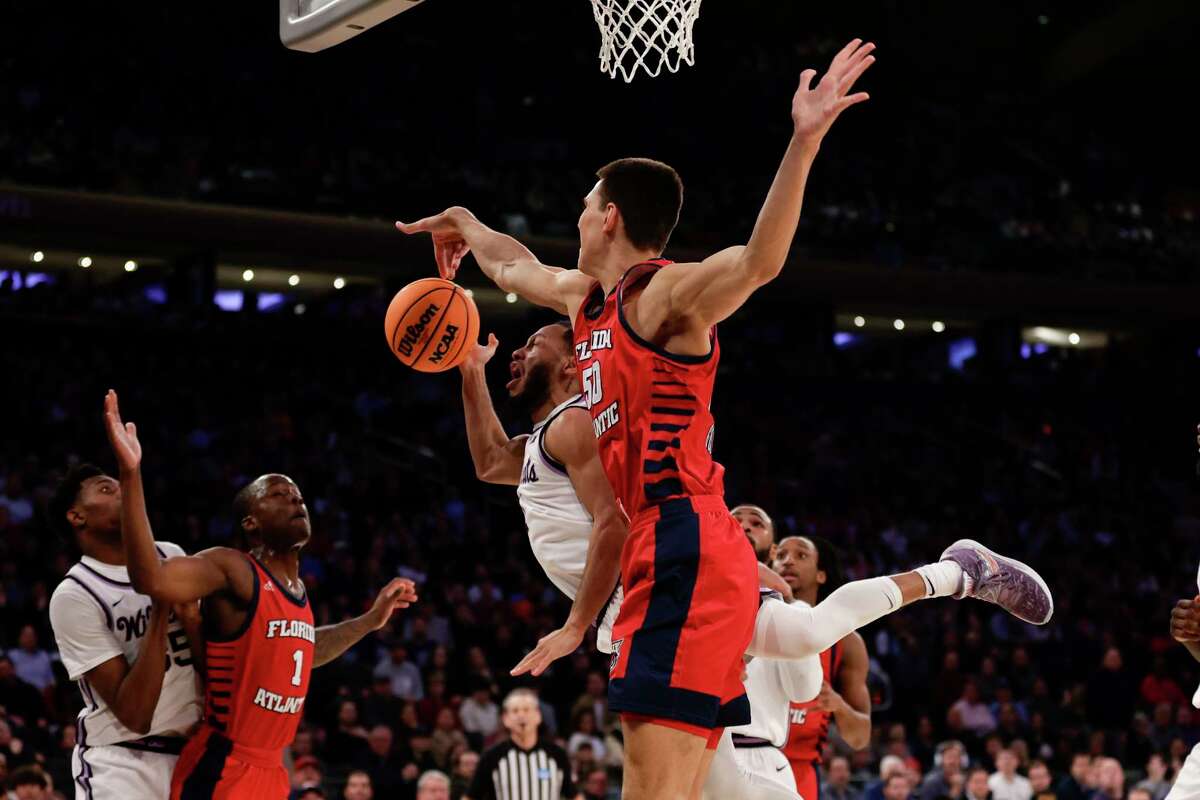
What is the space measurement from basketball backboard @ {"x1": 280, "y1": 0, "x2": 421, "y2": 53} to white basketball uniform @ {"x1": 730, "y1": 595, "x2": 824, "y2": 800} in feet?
8.88

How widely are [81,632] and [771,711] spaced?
101 inches

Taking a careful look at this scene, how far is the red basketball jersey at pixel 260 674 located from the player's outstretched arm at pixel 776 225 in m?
2.09

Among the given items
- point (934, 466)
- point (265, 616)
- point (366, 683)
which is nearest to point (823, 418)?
point (934, 466)

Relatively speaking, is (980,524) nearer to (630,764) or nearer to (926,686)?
(926,686)

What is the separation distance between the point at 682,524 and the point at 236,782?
206cm

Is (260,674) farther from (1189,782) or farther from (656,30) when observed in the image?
(1189,782)

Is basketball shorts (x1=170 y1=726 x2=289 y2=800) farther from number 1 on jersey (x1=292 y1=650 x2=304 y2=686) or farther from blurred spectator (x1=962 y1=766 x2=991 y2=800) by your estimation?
blurred spectator (x1=962 y1=766 x2=991 y2=800)

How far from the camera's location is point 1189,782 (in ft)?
16.0

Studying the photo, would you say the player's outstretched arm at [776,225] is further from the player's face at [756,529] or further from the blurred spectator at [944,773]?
the blurred spectator at [944,773]

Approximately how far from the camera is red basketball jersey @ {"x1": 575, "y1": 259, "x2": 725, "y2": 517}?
387cm

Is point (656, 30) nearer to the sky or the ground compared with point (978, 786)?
nearer to the sky

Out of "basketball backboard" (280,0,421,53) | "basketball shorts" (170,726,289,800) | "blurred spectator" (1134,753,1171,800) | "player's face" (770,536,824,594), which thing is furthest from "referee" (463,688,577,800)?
"blurred spectator" (1134,753,1171,800)

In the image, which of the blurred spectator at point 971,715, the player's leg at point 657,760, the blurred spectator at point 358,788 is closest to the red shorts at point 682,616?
the player's leg at point 657,760

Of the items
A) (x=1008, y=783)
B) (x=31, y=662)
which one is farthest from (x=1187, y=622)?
(x=31, y=662)
